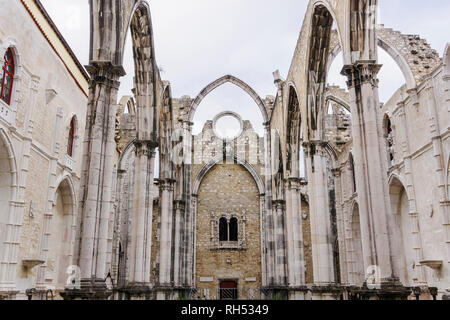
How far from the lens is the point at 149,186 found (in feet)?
41.0

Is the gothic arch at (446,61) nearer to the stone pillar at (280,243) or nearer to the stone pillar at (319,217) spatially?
the stone pillar at (319,217)

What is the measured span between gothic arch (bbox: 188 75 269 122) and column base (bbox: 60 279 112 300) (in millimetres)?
13682

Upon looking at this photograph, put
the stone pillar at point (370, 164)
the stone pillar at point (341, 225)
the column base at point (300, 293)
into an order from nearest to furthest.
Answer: the stone pillar at point (370, 164), the column base at point (300, 293), the stone pillar at point (341, 225)

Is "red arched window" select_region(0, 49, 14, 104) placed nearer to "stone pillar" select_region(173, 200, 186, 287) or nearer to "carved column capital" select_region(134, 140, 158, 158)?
"carved column capital" select_region(134, 140, 158, 158)

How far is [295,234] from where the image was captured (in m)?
14.5

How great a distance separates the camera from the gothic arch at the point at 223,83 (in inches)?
794

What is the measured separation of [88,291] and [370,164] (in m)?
5.52

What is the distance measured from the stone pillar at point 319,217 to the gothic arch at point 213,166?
1083cm

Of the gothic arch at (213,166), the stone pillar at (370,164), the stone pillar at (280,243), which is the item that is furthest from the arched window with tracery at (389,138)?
the gothic arch at (213,166)
